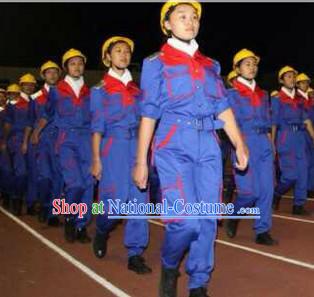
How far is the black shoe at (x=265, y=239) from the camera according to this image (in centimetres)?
682

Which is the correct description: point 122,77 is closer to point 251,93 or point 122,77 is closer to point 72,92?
point 72,92

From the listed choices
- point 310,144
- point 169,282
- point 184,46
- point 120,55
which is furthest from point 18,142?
point 169,282

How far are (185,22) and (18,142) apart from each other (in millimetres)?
7081

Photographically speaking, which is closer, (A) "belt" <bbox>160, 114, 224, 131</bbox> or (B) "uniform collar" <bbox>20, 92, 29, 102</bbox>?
(A) "belt" <bbox>160, 114, 224, 131</bbox>

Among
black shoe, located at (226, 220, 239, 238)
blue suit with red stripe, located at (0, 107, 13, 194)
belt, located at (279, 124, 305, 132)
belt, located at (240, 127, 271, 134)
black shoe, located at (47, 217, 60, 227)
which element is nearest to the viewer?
belt, located at (240, 127, 271, 134)

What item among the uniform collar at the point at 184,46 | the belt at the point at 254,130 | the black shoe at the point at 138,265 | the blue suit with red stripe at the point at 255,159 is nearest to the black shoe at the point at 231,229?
the blue suit with red stripe at the point at 255,159

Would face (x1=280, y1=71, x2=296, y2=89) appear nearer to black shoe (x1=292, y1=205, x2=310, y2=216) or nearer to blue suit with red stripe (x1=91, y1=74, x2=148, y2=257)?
black shoe (x1=292, y1=205, x2=310, y2=216)

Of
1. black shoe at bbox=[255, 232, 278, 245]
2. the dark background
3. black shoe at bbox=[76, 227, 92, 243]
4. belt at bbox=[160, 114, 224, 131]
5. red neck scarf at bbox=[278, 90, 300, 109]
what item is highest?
the dark background

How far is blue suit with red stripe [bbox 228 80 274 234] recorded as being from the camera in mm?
6988

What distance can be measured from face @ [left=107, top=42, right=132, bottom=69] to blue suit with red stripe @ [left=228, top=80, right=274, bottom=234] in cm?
151

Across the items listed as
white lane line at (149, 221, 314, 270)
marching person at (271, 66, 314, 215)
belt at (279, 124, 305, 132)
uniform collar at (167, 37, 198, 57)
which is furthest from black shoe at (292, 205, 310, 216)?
uniform collar at (167, 37, 198, 57)

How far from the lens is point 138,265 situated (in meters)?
5.61

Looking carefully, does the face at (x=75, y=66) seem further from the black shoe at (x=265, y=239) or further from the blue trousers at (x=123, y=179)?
the black shoe at (x=265, y=239)

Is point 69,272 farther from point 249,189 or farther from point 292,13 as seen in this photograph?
point 292,13
